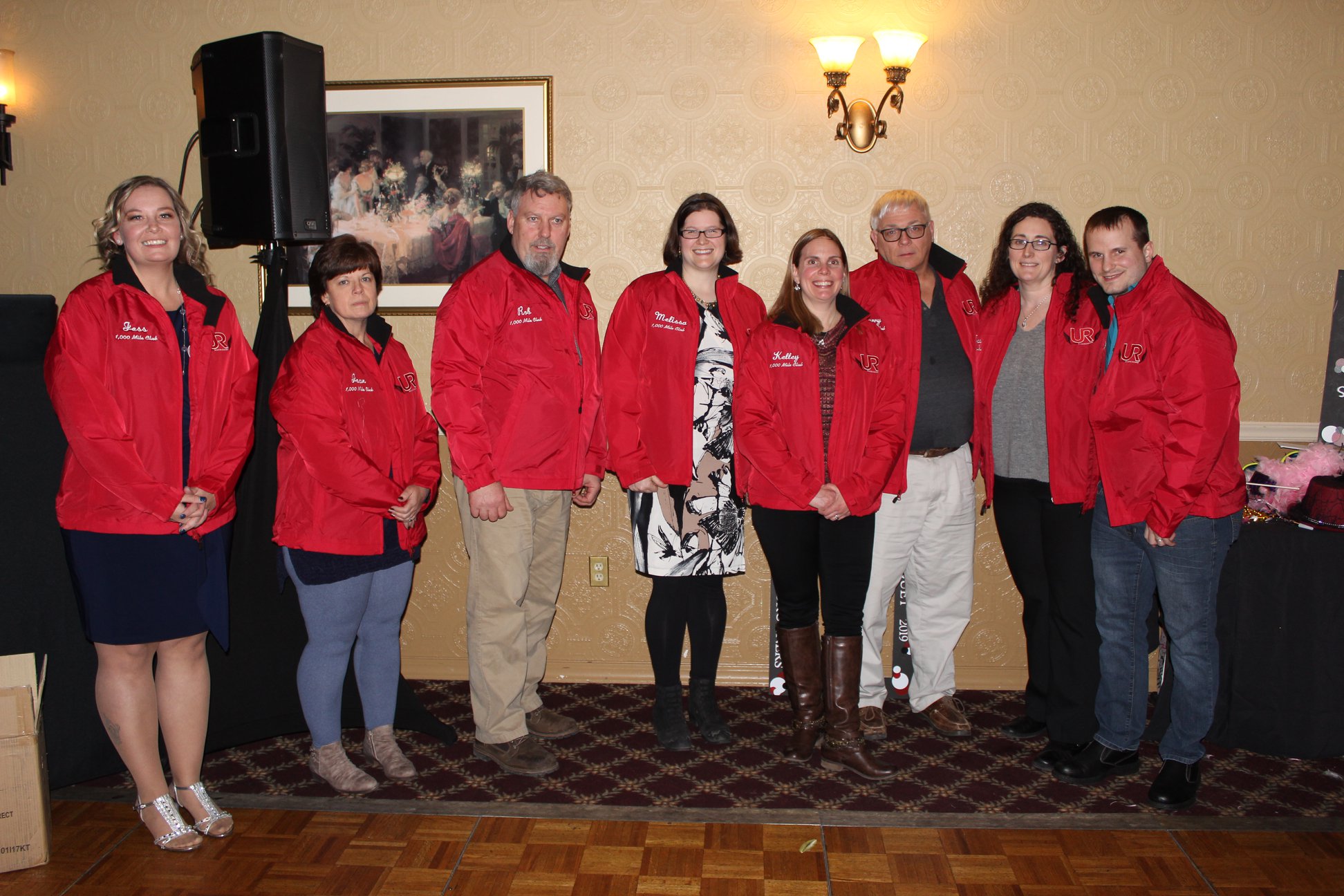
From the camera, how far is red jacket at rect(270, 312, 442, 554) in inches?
103

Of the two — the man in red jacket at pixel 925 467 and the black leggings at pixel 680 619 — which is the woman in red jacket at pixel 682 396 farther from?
the man in red jacket at pixel 925 467

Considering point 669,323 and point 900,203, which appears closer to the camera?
point 669,323

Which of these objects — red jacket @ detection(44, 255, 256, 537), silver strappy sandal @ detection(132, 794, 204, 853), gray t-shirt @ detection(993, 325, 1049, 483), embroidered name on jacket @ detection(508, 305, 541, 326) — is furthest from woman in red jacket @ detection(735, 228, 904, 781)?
silver strappy sandal @ detection(132, 794, 204, 853)

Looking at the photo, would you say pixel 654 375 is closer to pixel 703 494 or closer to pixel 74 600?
pixel 703 494

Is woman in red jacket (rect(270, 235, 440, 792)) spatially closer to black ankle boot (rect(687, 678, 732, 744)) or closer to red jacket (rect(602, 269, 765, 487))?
red jacket (rect(602, 269, 765, 487))

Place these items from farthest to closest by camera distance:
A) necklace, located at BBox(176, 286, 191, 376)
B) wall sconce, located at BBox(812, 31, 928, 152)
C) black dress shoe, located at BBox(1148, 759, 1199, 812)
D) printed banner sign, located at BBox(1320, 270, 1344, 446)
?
printed banner sign, located at BBox(1320, 270, 1344, 446), wall sconce, located at BBox(812, 31, 928, 152), black dress shoe, located at BBox(1148, 759, 1199, 812), necklace, located at BBox(176, 286, 191, 376)

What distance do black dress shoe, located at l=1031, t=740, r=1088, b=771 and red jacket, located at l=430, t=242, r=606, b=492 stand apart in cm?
164

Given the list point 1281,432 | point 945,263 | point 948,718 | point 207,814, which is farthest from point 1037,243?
point 207,814

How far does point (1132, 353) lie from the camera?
2637 mm

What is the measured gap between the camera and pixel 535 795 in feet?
9.11

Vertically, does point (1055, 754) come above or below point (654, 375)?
below

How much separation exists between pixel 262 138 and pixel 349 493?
1097 millimetres

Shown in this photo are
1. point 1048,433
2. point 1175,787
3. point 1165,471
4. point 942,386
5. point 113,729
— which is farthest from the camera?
point 942,386

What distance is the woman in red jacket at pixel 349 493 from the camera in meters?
2.63
